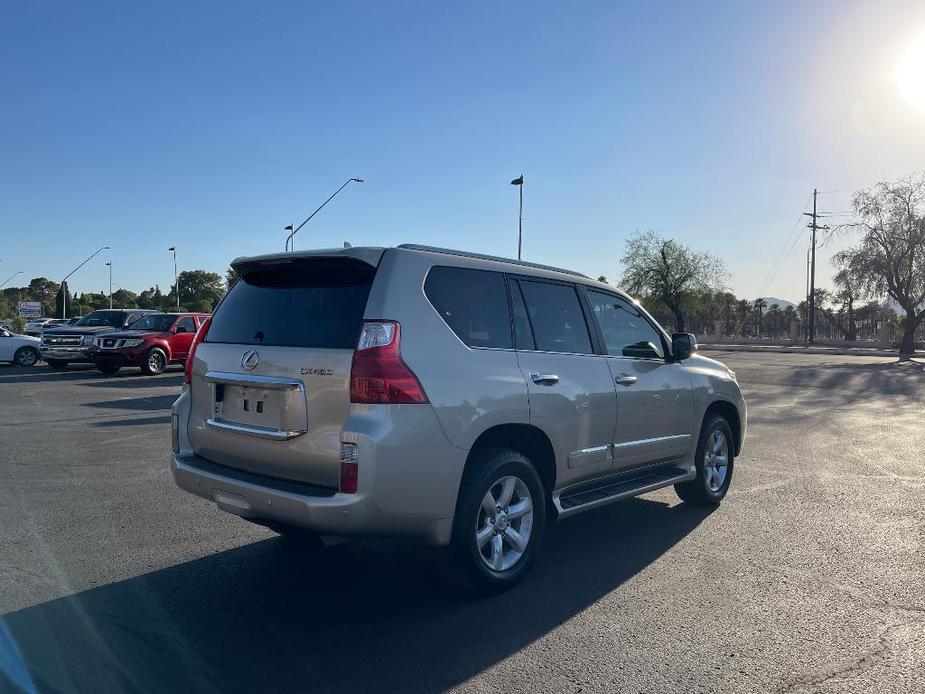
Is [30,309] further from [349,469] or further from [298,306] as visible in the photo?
[349,469]

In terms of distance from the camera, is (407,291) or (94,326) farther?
(94,326)

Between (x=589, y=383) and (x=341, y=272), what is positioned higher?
(x=341, y=272)

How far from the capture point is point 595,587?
459 cm

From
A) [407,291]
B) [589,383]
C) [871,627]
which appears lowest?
[871,627]

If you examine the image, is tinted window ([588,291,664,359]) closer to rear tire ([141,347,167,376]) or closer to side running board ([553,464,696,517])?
side running board ([553,464,696,517])

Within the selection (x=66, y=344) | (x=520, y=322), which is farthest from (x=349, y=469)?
(x=66, y=344)

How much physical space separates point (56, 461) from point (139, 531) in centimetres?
334

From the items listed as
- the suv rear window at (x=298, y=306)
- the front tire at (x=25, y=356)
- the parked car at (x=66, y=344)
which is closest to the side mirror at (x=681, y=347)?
the suv rear window at (x=298, y=306)

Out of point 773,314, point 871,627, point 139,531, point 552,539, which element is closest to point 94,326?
point 139,531

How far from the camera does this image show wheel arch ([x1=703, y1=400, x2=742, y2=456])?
670 cm

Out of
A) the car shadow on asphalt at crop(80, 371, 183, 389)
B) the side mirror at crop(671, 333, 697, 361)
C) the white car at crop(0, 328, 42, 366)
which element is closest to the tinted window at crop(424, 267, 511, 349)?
the side mirror at crop(671, 333, 697, 361)

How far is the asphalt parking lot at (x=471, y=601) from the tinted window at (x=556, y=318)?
1.48 m

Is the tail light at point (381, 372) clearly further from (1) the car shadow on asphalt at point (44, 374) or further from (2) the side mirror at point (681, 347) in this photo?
(1) the car shadow on asphalt at point (44, 374)

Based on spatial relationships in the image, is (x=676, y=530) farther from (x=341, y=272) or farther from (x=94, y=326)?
(x=94, y=326)
